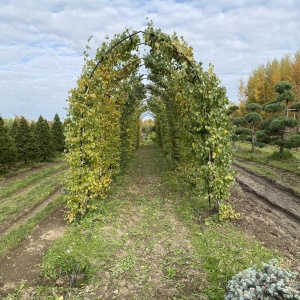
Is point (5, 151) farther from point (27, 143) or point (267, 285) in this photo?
point (267, 285)

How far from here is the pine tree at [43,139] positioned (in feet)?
58.2

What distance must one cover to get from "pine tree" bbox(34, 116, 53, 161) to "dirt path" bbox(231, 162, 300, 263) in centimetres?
1241

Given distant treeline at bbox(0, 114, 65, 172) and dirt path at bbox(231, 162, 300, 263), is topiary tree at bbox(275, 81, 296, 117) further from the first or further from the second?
distant treeline at bbox(0, 114, 65, 172)

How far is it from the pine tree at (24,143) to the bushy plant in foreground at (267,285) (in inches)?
597

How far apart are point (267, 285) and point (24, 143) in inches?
623

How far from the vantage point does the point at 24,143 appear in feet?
52.4

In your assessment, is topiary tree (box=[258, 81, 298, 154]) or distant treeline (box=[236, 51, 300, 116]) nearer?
topiary tree (box=[258, 81, 298, 154])

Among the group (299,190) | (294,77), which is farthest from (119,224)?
(294,77)

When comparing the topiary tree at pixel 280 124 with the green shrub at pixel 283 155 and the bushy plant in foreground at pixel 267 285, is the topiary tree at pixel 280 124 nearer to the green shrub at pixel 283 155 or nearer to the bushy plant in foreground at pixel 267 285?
the green shrub at pixel 283 155

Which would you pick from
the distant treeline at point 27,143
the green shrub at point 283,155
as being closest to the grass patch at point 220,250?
the distant treeline at point 27,143

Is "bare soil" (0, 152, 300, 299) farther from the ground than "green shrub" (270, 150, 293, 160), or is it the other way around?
"green shrub" (270, 150, 293, 160)

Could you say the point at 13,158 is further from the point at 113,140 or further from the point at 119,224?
the point at 119,224

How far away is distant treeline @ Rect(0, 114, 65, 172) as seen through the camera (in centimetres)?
1388

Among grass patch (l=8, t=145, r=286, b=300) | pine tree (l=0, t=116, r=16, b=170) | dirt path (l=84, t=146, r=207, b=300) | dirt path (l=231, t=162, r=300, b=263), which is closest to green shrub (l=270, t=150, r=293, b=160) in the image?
dirt path (l=231, t=162, r=300, b=263)
